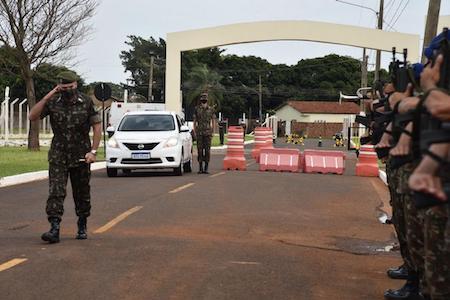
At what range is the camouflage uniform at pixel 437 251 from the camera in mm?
3781

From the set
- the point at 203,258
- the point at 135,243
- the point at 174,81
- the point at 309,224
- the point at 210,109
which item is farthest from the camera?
the point at 174,81

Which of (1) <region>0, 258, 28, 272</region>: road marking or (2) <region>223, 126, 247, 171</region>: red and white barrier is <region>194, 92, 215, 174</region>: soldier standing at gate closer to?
(2) <region>223, 126, 247, 171</region>: red and white barrier

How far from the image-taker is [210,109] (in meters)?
18.2

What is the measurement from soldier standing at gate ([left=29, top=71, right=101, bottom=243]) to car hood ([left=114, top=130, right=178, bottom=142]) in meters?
8.83

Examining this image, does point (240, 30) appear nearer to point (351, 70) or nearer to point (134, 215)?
point (134, 215)

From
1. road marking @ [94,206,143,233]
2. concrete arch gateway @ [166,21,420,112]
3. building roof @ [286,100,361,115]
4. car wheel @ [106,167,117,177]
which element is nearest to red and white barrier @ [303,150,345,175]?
car wheel @ [106,167,117,177]

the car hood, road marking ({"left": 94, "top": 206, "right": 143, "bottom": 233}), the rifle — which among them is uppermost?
the rifle

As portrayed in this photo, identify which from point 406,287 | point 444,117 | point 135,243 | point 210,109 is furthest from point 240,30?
point 444,117

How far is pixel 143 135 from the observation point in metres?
17.2

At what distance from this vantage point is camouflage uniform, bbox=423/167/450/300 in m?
3.78

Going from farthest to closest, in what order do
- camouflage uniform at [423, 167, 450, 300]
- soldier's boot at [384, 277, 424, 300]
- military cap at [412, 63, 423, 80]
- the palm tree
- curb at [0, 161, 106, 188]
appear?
the palm tree
curb at [0, 161, 106, 188]
soldier's boot at [384, 277, 424, 300]
military cap at [412, 63, 423, 80]
camouflage uniform at [423, 167, 450, 300]

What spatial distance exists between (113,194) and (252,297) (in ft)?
24.9

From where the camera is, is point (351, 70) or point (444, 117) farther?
point (351, 70)

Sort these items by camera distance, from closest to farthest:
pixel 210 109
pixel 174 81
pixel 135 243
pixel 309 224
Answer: pixel 135 243 → pixel 309 224 → pixel 210 109 → pixel 174 81
